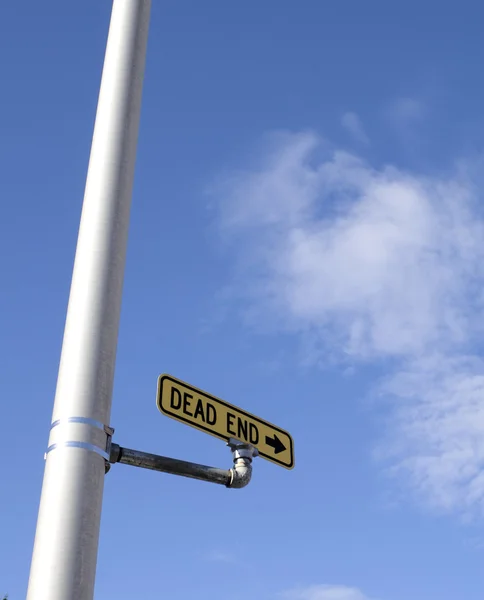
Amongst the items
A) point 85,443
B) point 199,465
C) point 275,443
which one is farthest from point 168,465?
point 275,443

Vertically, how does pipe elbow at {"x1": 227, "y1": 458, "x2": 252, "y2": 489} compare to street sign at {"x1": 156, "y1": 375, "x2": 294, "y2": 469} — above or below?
below

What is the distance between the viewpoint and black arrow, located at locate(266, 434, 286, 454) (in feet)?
18.1

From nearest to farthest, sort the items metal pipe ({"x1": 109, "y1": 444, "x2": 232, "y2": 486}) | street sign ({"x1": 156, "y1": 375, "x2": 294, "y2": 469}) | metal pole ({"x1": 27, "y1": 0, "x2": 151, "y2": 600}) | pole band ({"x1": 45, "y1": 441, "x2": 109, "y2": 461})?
metal pole ({"x1": 27, "y1": 0, "x2": 151, "y2": 600})
pole band ({"x1": 45, "y1": 441, "x2": 109, "y2": 461})
metal pipe ({"x1": 109, "y1": 444, "x2": 232, "y2": 486})
street sign ({"x1": 156, "y1": 375, "x2": 294, "y2": 469})

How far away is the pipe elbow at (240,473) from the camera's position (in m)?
4.97

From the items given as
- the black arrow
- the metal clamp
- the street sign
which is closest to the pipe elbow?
the street sign

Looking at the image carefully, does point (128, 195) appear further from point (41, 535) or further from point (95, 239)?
point (41, 535)

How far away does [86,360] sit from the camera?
12.8ft

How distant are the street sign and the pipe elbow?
20cm

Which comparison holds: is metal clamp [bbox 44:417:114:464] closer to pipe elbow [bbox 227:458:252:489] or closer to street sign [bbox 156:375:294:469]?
street sign [bbox 156:375:294:469]

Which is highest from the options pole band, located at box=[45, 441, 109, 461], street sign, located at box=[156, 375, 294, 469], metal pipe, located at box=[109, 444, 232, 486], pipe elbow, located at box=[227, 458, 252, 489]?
street sign, located at box=[156, 375, 294, 469]

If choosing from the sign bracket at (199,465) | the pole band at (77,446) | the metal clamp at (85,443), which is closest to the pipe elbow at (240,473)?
the sign bracket at (199,465)

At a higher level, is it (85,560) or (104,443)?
(104,443)

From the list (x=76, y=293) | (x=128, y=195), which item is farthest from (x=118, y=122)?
(x=76, y=293)

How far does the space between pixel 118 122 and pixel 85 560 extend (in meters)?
2.43
